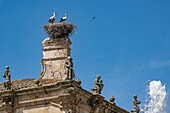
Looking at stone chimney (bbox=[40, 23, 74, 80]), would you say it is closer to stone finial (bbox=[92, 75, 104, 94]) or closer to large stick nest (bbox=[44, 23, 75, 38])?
large stick nest (bbox=[44, 23, 75, 38])

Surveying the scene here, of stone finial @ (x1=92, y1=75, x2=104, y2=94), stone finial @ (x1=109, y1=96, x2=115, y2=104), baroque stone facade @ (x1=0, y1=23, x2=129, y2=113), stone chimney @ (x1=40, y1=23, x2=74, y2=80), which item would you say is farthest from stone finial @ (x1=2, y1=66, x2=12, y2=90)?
stone finial @ (x1=109, y1=96, x2=115, y2=104)

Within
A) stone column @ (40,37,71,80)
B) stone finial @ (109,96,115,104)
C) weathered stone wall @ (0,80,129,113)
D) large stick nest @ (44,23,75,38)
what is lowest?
weathered stone wall @ (0,80,129,113)

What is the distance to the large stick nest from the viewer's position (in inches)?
1788

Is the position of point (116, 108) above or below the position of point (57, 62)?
below

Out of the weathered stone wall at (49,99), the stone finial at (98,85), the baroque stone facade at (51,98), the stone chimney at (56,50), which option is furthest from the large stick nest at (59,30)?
the weathered stone wall at (49,99)

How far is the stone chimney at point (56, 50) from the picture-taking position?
44128 millimetres

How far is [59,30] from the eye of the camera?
45.5 m

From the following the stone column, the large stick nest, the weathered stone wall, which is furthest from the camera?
the large stick nest

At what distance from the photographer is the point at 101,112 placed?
4253cm

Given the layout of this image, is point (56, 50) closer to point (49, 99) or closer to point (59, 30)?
point (59, 30)

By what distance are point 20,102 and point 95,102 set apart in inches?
166

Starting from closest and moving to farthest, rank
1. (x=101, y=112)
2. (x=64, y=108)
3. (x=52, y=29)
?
1. (x=64, y=108)
2. (x=101, y=112)
3. (x=52, y=29)

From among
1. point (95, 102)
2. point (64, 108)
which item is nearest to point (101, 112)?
point (95, 102)

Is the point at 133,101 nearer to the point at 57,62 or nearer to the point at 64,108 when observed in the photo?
the point at 57,62
